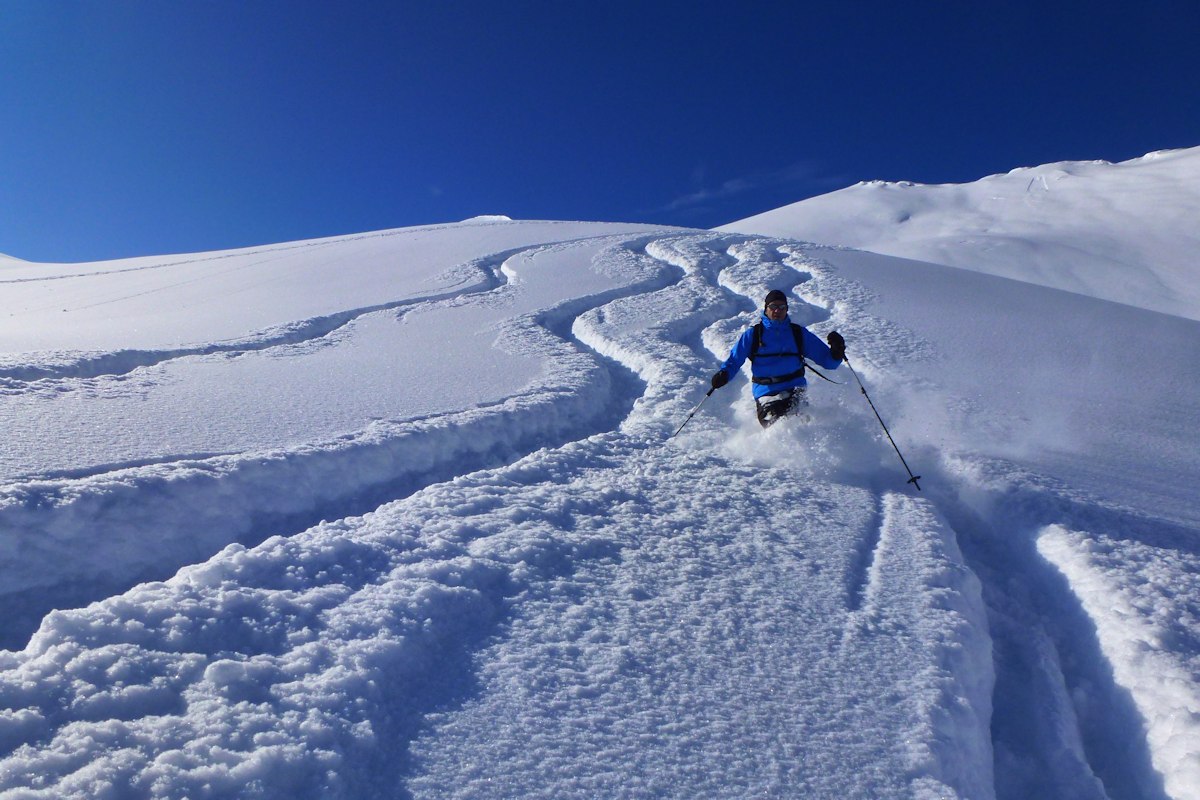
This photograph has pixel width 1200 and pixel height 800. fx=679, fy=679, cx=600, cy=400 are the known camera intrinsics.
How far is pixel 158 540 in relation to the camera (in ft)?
11.6

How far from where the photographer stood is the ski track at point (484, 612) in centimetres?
222

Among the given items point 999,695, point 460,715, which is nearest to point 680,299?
point 999,695

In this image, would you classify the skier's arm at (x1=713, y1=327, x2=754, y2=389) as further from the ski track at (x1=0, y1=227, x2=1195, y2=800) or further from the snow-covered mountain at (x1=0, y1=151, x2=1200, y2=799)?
the ski track at (x1=0, y1=227, x2=1195, y2=800)

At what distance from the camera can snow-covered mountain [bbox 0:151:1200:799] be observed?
2.30m

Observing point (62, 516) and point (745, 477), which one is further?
point (745, 477)

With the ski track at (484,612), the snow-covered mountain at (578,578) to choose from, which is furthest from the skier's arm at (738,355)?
the ski track at (484,612)

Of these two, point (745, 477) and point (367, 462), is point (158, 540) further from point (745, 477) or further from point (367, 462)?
point (745, 477)

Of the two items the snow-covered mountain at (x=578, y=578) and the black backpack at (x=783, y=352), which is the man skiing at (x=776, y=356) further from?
the snow-covered mountain at (x=578, y=578)

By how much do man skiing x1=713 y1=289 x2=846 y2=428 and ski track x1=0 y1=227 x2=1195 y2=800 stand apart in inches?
A: 28.4

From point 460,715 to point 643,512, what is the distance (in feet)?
6.75

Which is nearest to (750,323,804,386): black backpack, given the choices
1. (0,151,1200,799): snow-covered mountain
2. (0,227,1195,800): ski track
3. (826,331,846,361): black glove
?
(826,331,846,361): black glove

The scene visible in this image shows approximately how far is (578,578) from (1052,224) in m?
58.3

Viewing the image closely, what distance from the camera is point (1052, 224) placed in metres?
49.4

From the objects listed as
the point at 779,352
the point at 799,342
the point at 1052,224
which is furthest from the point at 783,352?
the point at 1052,224
